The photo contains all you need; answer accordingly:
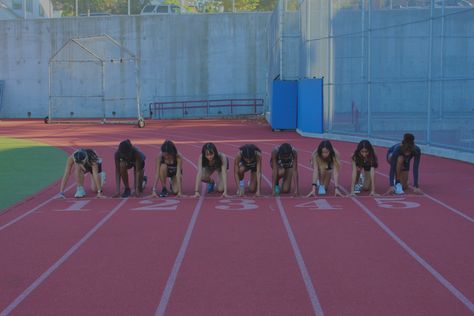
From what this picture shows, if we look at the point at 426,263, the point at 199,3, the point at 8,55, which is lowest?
the point at 426,263

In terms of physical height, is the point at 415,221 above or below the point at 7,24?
below

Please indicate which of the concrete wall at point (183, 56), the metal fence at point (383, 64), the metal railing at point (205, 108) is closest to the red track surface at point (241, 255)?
the metal fence at point (383, 64)

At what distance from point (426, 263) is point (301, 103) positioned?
2324cm

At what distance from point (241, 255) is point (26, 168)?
1171 cm

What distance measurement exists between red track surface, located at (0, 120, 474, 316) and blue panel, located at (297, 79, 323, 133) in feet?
50.3

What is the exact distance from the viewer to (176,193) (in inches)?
506

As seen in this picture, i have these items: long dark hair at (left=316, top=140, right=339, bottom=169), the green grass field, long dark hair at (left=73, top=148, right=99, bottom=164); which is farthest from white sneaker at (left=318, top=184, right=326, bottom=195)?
the green grass field

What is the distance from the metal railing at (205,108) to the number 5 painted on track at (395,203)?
36999 millimetres

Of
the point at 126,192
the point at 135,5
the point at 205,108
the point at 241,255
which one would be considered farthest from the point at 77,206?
the point at 135,5

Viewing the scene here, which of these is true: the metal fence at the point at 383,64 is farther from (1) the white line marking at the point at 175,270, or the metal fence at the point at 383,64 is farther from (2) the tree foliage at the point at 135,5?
(2) the tree foliage at the point at 135,5

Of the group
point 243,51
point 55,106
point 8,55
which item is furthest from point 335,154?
point 8,55

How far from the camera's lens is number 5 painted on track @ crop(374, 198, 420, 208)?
11516 millimetres

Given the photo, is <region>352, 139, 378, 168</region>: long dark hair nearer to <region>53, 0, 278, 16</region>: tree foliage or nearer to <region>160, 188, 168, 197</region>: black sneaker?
<region>160, 188, 168, 197</region>: black sneaker

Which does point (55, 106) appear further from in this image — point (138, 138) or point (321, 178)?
point (321, 178)
